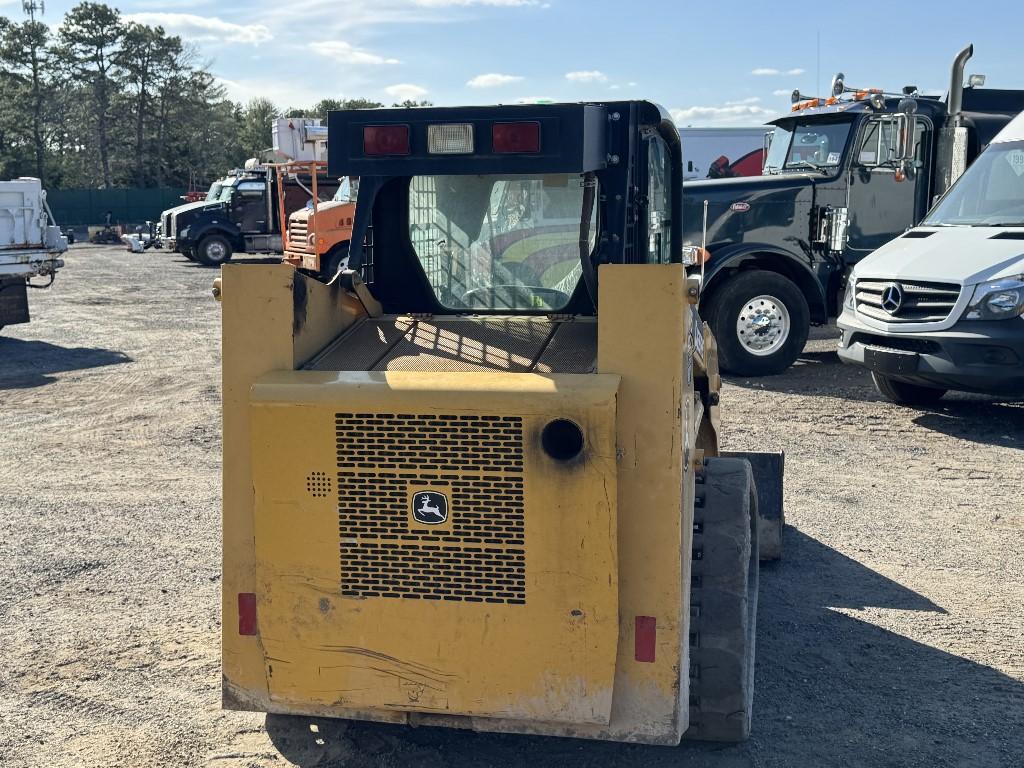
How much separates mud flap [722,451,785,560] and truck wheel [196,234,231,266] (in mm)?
25114

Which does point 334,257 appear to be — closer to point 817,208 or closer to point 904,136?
point 817,208

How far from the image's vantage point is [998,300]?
8.86 metres

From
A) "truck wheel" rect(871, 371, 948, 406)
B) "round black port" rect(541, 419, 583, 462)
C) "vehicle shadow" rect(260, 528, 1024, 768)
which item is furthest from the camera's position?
"truck wheel" rect(871, 371, 948, 406)

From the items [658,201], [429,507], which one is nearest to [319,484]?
[429,507]

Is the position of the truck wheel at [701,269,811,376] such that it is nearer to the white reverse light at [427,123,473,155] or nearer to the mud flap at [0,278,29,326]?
the white reverse light at [427,123,473,155]

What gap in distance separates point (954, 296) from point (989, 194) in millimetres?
1677

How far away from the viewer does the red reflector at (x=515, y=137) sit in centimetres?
364

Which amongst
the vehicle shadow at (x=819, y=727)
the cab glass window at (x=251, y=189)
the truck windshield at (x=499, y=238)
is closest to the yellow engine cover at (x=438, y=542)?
the vehicle shadow at (x=819, y=727)

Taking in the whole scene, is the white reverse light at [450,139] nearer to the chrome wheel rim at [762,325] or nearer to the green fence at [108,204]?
the chrome wheel rim at [762,325]

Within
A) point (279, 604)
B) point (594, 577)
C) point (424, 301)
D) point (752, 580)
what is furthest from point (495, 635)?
point (752, 580)

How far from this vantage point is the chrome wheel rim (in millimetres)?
11641

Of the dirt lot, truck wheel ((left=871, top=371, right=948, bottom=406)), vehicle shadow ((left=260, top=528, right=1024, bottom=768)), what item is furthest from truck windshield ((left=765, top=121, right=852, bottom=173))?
vehicle shadow ((left=260, top=528, right=1024, bottom=768))

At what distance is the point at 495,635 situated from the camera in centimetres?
345

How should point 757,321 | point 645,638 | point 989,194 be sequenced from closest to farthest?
→ point 645,638, point 989,194, point 757,321
